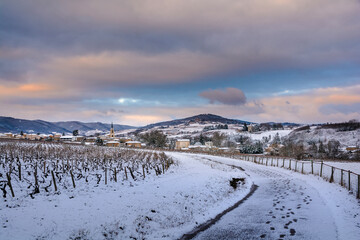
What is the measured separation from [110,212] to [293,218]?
8.68 meters

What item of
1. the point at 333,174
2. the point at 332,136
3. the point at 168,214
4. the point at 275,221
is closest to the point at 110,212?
the point at 168,214

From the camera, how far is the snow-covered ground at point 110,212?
9.82 meters

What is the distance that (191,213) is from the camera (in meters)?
13.4

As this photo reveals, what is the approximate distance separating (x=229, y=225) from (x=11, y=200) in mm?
10805

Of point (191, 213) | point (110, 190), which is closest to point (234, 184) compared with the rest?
point (191, 213)

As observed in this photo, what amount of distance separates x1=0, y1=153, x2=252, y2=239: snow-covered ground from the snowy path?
1.45 metres

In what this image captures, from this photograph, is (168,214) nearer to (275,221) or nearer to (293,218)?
(275,221)

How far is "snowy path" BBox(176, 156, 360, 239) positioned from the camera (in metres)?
10.2

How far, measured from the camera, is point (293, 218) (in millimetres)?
12008

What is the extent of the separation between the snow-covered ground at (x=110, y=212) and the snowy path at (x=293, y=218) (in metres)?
1.45

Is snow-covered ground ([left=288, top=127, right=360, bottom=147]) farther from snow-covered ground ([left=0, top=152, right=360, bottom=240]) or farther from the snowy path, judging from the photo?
snow-covered ground ([left=0, top=152, right=360, bottom=240])

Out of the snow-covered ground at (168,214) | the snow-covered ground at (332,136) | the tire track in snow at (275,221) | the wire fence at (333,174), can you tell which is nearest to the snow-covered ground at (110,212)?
the snow-covered ground at (168,214)

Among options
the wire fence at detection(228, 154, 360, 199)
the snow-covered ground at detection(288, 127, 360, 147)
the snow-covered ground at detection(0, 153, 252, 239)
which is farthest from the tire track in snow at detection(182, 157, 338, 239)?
the snow-covered ground at detection(288, 127, 360, 147)

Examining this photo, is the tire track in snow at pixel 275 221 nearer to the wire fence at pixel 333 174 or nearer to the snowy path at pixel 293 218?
the snowy path at pixel 293 218
